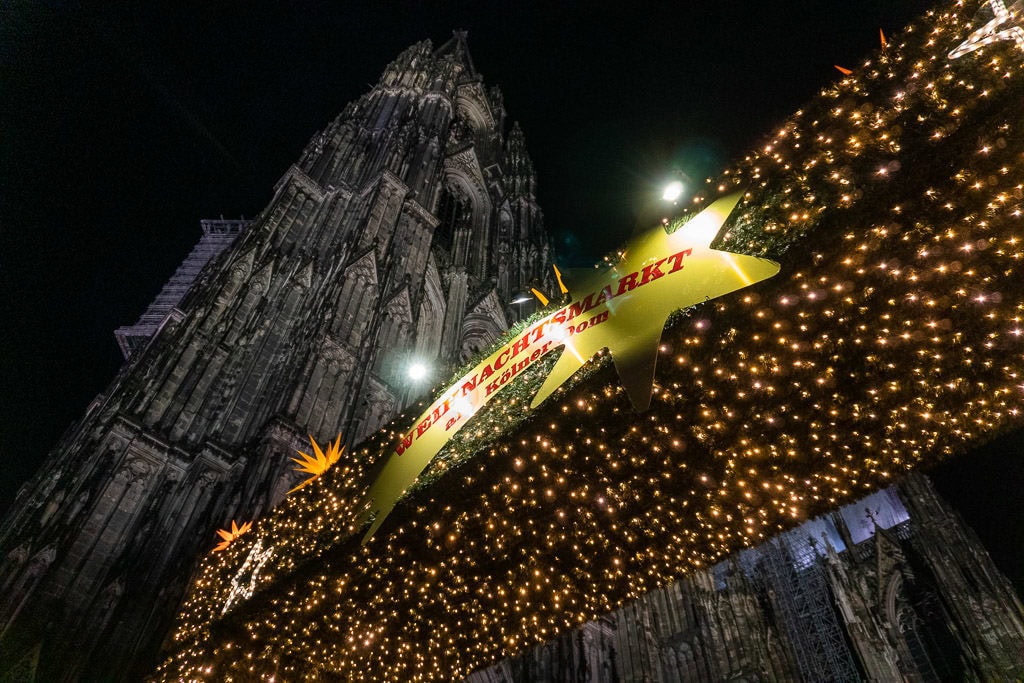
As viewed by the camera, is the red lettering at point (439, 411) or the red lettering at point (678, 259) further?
the red lettering at point (439, 411)

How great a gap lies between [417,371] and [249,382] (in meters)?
5.46

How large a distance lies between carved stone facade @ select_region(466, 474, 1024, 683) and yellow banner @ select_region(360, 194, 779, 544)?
38.8ft

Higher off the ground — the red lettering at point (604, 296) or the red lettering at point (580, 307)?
the red lettering at point (580, 307)

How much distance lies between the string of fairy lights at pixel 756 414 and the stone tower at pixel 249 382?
534 cm

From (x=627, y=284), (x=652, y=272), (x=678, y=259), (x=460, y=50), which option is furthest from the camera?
(x=460, y=50)

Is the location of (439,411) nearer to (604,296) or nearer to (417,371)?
(604,296)

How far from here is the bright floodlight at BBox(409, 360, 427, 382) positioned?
16.8 meters

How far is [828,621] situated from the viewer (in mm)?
16156

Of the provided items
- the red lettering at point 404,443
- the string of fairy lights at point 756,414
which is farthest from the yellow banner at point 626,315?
the red lettering at point 404,443

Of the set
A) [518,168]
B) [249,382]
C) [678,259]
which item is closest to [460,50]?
[518,168]

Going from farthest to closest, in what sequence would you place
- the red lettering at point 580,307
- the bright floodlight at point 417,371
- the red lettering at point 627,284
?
the bright floodlight at point 417,371 < the red lettering at point 580,307 < the red lettering at point 627,284

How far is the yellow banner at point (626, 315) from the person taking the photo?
291 centimetres

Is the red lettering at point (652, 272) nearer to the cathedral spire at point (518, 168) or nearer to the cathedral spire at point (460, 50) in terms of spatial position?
the cathedral spire at point (518, 168)

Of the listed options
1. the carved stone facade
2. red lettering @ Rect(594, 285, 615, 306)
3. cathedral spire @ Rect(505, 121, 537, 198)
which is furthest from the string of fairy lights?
cathedral spire @ Rect(505, 121, 537, 198)
